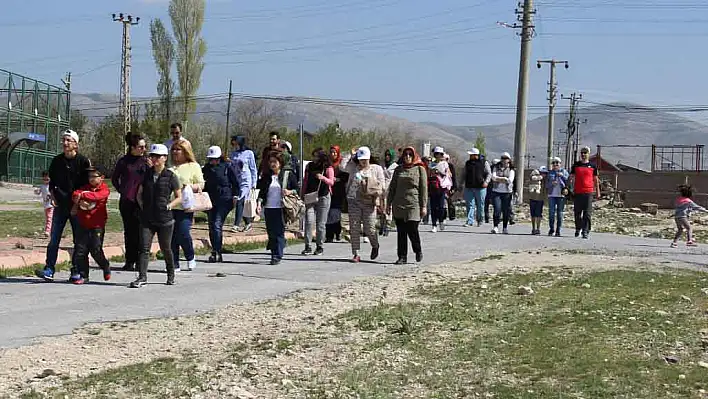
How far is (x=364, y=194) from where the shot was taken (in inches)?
601

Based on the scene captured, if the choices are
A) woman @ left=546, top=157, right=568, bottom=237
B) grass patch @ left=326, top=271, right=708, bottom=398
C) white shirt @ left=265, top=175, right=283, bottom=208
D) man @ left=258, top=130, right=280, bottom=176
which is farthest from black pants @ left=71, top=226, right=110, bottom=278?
woman @ left=546, top=157, right=568, bottom=237

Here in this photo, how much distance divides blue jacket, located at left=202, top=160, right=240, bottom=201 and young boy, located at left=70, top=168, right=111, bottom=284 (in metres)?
3.53

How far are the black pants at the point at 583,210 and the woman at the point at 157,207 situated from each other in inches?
455

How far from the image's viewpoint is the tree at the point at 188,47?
75.4 meters

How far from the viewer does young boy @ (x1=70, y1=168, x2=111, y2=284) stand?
39.4 ft

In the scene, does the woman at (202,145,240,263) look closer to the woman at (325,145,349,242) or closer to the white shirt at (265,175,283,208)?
the white shirt at (265,175,283,208)

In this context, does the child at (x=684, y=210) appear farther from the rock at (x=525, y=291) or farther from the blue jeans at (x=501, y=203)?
the rock at (x=525, y=291)

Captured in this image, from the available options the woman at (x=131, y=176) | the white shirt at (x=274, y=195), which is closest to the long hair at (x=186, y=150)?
the woman at (x=131, y=176)

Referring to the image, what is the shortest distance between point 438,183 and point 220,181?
7.22 m

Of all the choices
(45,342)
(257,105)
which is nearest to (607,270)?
(45,342)

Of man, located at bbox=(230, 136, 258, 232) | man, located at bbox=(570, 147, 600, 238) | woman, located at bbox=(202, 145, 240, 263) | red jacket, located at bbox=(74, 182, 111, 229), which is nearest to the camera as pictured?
red jacket, located at bbox=(74, 182, 111, 229)

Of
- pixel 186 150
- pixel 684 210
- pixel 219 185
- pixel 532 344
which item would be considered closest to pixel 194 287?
pixel 186 150

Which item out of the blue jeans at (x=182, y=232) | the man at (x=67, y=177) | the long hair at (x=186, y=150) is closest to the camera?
the man at (x=67, y=177)

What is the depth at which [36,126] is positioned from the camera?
54188 millimetres
